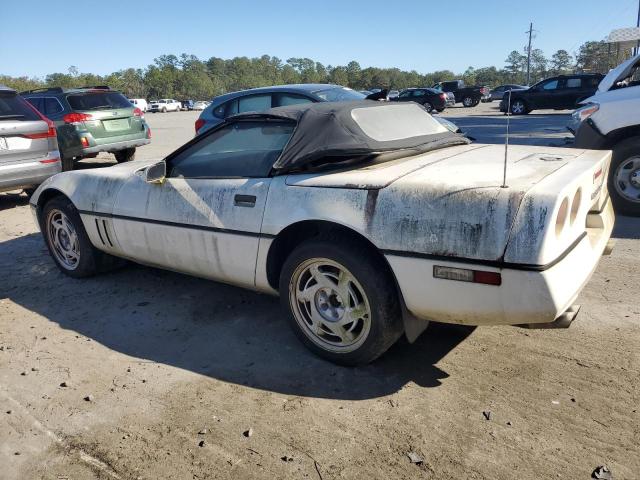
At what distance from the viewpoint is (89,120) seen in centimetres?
985

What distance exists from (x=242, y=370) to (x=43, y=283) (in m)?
2.58

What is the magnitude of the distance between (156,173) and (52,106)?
25.7 ft

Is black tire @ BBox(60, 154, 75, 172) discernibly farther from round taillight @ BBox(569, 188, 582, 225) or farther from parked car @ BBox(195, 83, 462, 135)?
round taillight @ BBox(569, 188, 582, 225)

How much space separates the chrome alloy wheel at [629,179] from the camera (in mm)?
5566

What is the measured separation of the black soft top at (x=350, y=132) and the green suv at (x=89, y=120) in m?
7.40

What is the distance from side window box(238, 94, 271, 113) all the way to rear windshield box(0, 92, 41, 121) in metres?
2.96

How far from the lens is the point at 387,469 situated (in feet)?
7.12

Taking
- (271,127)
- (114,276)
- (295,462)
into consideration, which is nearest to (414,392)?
(295,462)

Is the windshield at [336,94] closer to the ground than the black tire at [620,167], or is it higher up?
higher up

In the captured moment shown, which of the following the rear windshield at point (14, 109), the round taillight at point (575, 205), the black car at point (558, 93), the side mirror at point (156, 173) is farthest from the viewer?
the black car at point (558, 93)

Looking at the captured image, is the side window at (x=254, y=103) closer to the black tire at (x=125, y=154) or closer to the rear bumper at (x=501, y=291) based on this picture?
the black tire at (x=125, y=154)

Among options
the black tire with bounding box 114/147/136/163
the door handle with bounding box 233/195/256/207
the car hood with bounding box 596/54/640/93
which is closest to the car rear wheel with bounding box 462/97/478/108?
the black tire with bounding box 114/147/136/163

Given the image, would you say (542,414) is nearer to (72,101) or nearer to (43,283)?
(43,283)

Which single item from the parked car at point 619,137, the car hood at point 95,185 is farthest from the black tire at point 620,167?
the car hood at point 95,185
